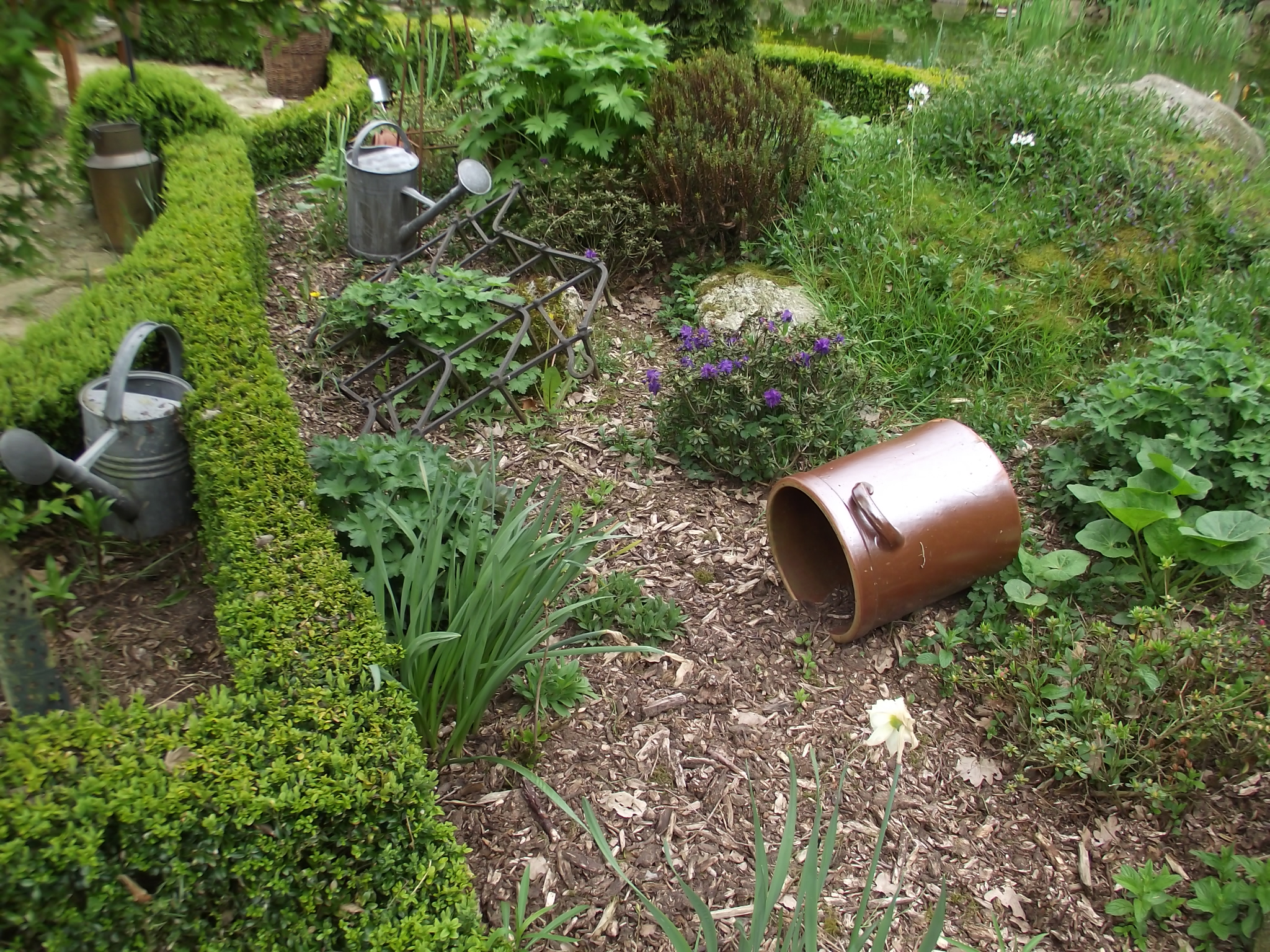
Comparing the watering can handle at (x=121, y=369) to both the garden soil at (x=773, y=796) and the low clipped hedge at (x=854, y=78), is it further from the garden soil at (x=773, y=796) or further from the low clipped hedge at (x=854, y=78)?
the low clipped hedge at (x=854, y=78)

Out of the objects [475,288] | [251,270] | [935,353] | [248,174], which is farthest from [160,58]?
[935,353]

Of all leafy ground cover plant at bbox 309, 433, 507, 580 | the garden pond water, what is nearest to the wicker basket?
the garden pond water

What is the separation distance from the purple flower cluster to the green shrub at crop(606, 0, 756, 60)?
8.89 feet

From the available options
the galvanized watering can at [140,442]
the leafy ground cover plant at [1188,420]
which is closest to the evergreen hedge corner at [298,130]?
the galvanized watering can at [140,442]

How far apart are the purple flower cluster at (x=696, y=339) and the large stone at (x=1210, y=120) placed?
→ 3.56 m

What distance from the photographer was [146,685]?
7.27 feet

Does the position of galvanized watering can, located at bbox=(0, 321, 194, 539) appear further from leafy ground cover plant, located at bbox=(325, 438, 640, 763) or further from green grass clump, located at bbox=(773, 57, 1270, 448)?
green grass clump, located at bbox=(773, 57, 1270, 448)

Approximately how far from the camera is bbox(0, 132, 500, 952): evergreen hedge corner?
1494 millimetres

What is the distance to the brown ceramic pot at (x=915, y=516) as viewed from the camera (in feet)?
8.52

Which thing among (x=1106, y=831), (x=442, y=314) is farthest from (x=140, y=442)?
(x=1106, y=831)

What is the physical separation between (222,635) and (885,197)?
389 centimetres

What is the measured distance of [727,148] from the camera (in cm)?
454

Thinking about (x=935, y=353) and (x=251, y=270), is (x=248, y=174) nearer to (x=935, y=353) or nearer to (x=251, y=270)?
(x=251, y=270)

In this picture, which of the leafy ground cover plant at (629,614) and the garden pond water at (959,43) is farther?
the garden pond water at (959,43)
